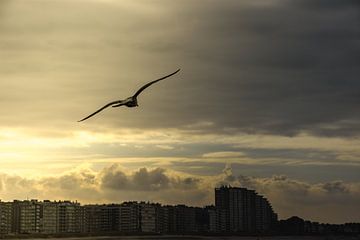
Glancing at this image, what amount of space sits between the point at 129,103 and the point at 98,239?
102613 millimetres

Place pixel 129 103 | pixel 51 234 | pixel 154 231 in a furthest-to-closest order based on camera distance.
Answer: pixel 154 231 < pixel 51 234 < pixel 129 103

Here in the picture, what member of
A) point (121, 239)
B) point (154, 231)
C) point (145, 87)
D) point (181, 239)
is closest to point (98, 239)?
point (121, 239)

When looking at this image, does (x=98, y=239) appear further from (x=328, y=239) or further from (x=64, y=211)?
(x=328, y=239)

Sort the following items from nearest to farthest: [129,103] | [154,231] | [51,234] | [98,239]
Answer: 1. [129,103]
2. [98,239]
3. [51,234]
4. [154,231]

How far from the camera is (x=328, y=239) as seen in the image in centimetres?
15000

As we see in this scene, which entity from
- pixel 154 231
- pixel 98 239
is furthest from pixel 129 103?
pixel 154 231

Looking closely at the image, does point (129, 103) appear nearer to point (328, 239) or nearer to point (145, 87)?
point (145, 87)

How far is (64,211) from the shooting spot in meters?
150

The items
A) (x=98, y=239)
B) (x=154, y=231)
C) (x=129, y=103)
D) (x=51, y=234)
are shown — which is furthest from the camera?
(x=154, y=231)

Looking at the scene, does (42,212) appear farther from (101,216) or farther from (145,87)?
(145,87)

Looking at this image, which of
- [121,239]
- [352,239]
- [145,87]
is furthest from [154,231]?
[145,87]

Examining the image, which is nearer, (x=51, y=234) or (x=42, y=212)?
(x=51, y=234)

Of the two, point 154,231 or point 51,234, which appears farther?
point 154,231

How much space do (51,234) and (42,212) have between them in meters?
15.7
